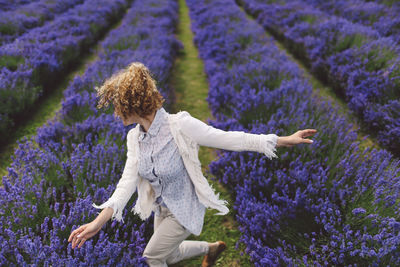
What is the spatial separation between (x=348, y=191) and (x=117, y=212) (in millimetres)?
1642

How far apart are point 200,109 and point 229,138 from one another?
3.22 m

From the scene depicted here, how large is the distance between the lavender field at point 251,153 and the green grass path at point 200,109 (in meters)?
0.07

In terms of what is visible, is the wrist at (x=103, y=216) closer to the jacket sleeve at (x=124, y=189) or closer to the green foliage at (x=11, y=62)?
the jacket sleeve at (x=124, y=189)

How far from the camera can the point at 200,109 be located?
4.79 metres

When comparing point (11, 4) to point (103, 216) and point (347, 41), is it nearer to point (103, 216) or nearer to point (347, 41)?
point (347, 41)

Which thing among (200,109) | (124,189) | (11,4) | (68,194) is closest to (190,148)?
(124,189)

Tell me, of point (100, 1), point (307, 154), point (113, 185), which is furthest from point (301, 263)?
point (100, 1)

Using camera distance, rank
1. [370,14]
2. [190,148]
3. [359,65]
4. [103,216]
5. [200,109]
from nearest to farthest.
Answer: [103,216] < [190,148] < [359,65] < [200,109] < [370,14]

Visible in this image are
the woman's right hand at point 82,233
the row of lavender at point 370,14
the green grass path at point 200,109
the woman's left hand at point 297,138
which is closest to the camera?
the woman's right hand at point 82,233

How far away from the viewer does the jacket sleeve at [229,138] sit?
154 centimetres

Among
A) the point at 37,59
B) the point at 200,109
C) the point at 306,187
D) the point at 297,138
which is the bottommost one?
the point at 200,109

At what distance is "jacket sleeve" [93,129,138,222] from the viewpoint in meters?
1.54

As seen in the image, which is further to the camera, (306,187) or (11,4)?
(11,4)

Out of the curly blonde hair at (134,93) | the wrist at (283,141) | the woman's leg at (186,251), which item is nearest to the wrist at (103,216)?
the curly blonde hair at (134,93)
